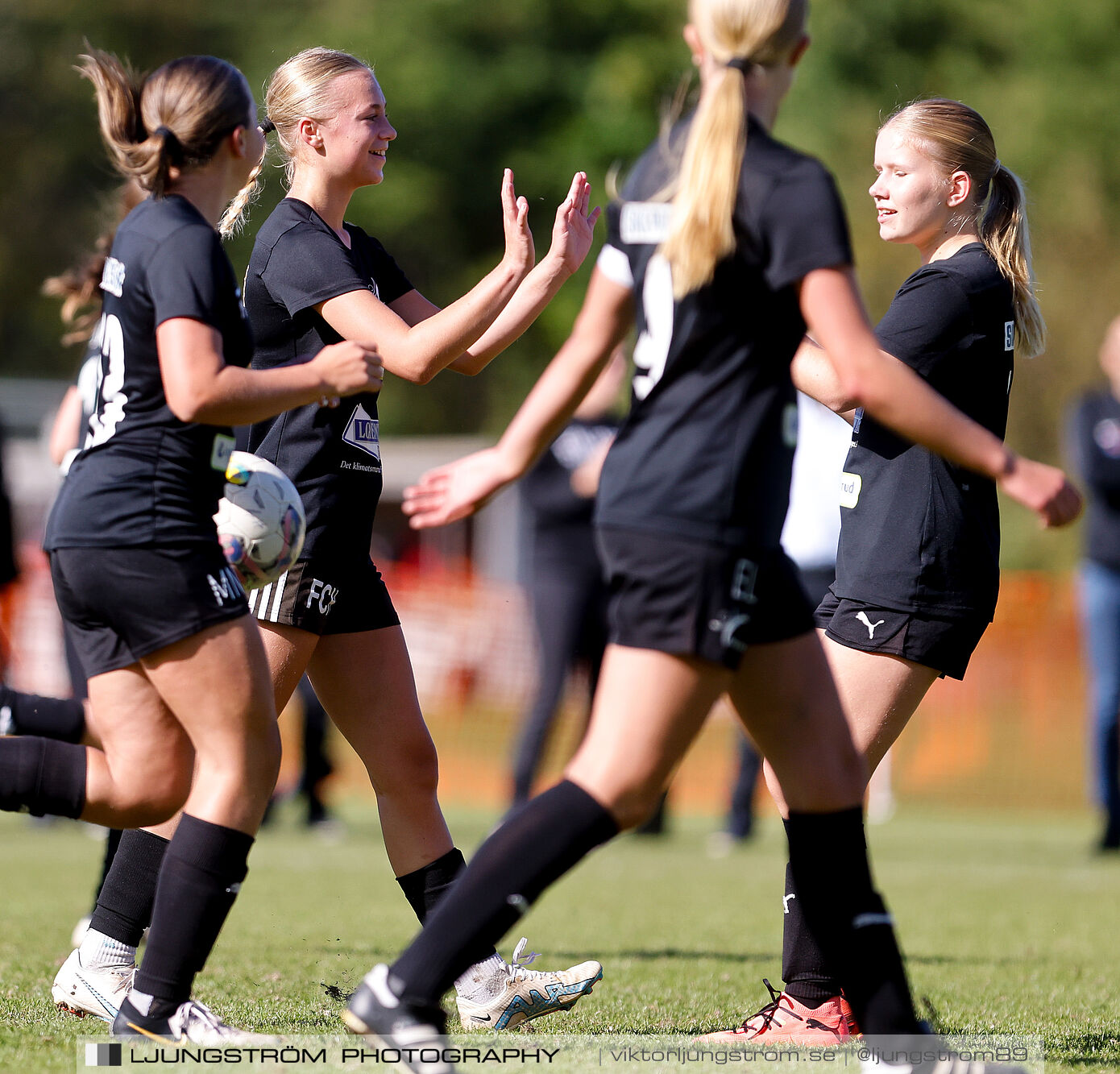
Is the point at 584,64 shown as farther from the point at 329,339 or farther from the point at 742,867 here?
the point at 329,339

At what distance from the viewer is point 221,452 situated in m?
3.49

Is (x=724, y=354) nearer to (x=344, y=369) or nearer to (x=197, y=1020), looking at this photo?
(x=344, y=369)

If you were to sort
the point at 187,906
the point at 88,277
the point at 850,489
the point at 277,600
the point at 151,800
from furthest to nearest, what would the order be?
the point at 88,277 < the point at 850,489 < the point at 277,600 < the point at 151,800 < the point at 187,906

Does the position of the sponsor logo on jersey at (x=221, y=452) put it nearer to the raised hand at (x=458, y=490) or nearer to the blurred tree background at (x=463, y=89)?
the raised hand at (x=458, y=490)

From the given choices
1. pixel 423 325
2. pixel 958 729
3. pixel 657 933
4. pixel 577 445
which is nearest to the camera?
pixel 423 325

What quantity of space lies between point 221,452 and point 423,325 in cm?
63

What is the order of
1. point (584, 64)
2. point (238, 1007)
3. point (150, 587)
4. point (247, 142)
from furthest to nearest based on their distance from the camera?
point (584, 64) < point (238, 1007) < point (247, 142) < point (150, 587)

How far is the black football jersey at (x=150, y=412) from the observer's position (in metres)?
3.34

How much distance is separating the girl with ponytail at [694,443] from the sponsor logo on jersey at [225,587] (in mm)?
484

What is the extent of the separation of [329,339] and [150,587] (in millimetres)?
977

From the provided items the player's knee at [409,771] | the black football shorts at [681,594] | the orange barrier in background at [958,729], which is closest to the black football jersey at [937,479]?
Result: the black football shorts at [681,594]

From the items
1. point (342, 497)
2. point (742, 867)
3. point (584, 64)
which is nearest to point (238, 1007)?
point (342, 497)

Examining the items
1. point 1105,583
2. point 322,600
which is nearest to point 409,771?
point 322,600

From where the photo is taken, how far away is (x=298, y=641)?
13.2 ft
